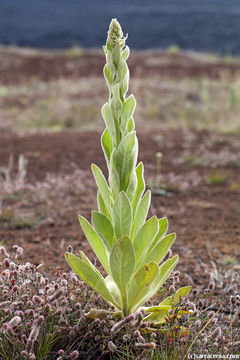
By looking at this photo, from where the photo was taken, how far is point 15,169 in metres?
5.59

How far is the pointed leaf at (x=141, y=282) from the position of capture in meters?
1.61

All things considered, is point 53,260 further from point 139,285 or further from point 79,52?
point 79,52

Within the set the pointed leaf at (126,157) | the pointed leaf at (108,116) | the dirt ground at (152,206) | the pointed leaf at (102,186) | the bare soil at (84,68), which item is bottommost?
the dirt ground at (152,206)

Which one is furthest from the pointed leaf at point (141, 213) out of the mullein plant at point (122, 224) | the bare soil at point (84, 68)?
the bare soil at point (84, 68)

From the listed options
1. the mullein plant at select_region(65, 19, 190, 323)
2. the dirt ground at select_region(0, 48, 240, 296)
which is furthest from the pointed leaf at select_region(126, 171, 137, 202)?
the dirt ground at select_region(0, 48, 240, 296)

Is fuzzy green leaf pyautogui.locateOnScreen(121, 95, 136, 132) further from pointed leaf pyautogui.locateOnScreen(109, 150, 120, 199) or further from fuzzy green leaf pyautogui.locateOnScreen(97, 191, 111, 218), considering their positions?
fuzzy green leaf pyautogui.locateOnScreen(97, 191, 111, 218)

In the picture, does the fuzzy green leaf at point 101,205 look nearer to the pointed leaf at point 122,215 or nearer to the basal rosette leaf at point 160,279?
the pointed leaf at point 122,215

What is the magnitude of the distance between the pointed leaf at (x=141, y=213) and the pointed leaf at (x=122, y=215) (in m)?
0.11

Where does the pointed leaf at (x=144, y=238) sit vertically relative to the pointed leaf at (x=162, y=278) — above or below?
above

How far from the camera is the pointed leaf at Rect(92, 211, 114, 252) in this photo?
1.68 meters

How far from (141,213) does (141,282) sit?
290mm

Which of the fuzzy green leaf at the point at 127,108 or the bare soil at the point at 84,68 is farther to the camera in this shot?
the bare soil at the point at 84,68

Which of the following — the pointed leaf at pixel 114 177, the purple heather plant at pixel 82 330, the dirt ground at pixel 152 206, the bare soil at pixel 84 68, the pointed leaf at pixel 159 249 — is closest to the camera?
the purple heather plant at pixel 82 330

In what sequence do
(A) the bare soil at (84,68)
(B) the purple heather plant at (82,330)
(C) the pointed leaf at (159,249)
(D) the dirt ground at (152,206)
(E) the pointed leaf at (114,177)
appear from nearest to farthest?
1. (B) the purple heather plant at (82,330)
2. (E) the pointed leaf at (114,177)
3. (C) the pointed leaf at (159,249)
4. (D) the dirt ground at (152,206)
5. (A) the bare soil at (84,68)
